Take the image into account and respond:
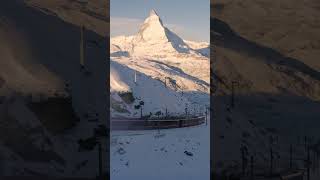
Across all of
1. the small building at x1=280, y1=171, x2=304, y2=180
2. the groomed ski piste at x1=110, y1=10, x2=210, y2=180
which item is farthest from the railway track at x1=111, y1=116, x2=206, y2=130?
the small building at x1=280, y1=171, x2=304, y2=180

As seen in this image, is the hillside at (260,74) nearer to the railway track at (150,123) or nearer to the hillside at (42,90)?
the hillside at (42,90)

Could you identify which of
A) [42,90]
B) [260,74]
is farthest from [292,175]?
[42,90]

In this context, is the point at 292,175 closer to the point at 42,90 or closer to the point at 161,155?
the point at 42,90

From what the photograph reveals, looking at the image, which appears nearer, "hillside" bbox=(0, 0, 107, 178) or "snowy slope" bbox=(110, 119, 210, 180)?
"hillside" bbox=(0, 0, 107, 178)

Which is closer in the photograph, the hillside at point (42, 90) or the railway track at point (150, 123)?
the hillside at point (42, 90)

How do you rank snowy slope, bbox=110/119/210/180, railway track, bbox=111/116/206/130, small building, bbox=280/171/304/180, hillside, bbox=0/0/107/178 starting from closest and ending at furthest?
hillside, bbox=0/0/107/178 < small building, bbox=280/171/304/180 < snowy slope, bbox=110/119/210/180 < railway track, bbox=111/116/206/130

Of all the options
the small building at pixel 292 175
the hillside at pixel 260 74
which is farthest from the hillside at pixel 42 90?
the small building at pixel 292 175

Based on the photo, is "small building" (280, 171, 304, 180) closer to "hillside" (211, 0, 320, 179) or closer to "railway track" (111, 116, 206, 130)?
"hillside" (211, 0, 320, 179)

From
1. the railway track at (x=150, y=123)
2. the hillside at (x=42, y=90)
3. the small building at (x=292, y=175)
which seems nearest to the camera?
the hillside at (x=42, y=90)

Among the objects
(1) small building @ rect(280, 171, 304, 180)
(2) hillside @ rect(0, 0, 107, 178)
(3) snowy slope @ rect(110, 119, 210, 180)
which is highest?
(2) hillside @ rect(0, 0, 107, 178)

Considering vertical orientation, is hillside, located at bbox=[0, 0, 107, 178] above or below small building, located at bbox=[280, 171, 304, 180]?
above

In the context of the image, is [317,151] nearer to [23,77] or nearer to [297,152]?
[297,152]

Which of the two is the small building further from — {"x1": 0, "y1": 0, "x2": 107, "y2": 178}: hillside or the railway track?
the railway track

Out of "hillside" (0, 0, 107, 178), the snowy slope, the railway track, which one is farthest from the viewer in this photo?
the railway track
